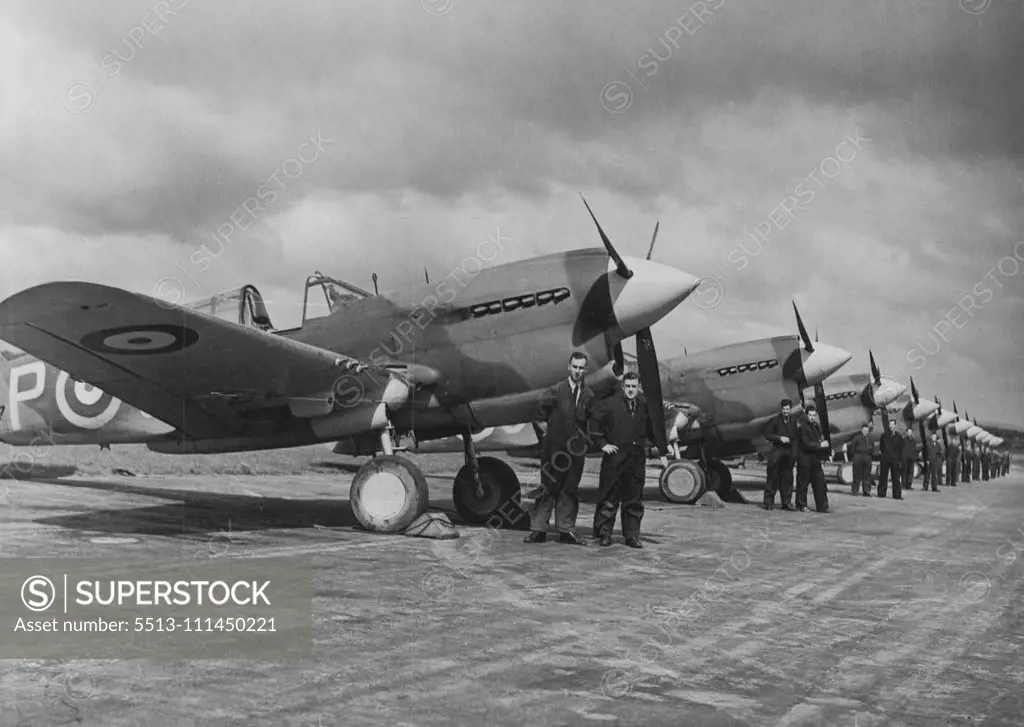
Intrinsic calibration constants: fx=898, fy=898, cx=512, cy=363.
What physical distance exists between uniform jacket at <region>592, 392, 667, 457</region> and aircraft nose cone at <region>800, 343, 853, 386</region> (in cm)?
1137

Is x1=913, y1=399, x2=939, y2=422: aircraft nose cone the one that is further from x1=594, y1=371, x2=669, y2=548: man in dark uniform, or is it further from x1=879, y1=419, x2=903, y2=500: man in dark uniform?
x1=594, y1=371, x2=669, y2=548: man in dark uniform

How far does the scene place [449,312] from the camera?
29.5 ft

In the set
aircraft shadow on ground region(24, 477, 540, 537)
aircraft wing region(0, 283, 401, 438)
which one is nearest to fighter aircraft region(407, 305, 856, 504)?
aircraft shadow on ground region(24, 477, 540, 537)

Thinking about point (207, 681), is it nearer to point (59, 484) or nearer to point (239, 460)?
point (59, 484)

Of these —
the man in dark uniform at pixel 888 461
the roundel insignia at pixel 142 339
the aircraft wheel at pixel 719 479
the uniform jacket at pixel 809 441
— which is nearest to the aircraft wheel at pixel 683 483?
the uniform jacket at pixel 809 441

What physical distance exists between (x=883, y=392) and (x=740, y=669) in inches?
1039

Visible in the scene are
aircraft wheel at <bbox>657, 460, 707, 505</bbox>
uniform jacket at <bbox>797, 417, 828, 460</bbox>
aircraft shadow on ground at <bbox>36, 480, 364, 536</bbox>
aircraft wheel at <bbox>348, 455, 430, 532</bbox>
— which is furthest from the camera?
aircraft wheel at <bbox>657, 460, 707, 505</bbox>

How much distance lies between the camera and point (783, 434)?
14898mm

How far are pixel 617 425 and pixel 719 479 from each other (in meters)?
10.6

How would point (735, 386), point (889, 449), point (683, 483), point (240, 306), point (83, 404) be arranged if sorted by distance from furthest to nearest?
point (889, 449) → point (735, 386) → point (683, 483) → point (83, 404) → point (240, 306)

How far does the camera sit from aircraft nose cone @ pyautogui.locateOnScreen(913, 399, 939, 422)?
110 ft

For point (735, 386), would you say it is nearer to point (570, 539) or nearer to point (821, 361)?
point (821, 361)

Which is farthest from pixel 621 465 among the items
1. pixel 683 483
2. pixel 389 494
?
pixel 683 483

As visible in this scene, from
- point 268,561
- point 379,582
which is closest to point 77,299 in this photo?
point 268,561
